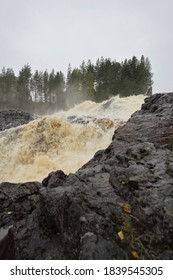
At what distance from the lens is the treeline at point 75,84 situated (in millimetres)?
61875

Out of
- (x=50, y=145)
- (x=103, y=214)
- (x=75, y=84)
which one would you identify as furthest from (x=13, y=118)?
(x=75, y=84)

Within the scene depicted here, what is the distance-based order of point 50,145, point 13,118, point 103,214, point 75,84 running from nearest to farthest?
point 103,214 → point 50,145 → point 13,118 → point 75,84

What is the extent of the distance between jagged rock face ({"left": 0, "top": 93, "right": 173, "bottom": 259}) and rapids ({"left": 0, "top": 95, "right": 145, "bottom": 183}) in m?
9.81

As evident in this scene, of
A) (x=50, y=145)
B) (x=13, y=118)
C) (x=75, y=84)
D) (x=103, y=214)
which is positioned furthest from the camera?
(x=75, y=84)

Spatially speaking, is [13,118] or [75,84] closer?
[13,118]

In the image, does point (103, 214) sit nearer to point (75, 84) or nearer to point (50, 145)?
point (50, 145)

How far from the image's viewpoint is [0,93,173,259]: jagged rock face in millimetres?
5223

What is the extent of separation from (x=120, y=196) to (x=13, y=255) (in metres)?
2.35

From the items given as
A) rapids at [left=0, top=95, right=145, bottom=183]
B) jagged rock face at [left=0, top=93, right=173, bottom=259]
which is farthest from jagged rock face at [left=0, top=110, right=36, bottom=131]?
jagged rock face at [left=0, top=93, right=173, bottom=259]

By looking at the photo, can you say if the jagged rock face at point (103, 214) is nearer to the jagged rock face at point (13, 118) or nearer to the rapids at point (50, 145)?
the rapids at point (50, 145)

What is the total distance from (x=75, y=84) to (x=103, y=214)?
65.9 metres

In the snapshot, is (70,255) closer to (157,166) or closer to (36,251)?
(36,251)

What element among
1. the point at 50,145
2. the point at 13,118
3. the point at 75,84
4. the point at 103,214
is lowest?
the point at 103,214

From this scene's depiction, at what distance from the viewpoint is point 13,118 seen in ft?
116
